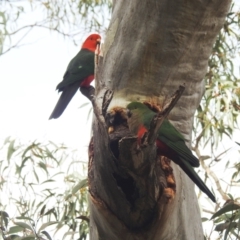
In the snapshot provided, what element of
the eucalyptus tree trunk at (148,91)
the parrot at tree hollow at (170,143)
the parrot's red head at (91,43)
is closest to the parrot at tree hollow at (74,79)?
the parrot's red head at (91,43)

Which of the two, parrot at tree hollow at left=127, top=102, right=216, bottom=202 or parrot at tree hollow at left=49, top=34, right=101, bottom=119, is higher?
parrot at tree hollow at left=49, top=34, right=101, bottom=119

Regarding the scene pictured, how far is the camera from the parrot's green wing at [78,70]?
2.61m

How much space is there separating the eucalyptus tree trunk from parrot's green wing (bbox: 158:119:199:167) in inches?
2.6

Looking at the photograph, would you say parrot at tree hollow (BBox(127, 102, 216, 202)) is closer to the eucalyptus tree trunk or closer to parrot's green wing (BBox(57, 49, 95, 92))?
the eucalyptus tree trunk

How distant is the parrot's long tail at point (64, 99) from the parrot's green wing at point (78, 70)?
0.02 meters

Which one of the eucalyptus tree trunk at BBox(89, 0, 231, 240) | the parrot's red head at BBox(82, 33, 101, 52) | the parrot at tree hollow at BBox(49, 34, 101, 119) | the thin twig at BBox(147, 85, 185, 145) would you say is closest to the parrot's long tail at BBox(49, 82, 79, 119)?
the parrot at tree hollow at BBox(49, 34, 101, 119)

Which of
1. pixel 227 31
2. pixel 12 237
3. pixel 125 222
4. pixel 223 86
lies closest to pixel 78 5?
pixel 227 31

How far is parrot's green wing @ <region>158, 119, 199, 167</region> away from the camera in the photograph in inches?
60.3

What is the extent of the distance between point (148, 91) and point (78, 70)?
41.6 inches

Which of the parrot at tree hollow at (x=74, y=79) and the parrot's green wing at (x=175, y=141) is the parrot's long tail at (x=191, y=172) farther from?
the parrot at tree hollow at (x=74, y=79)

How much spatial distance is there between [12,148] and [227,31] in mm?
1451

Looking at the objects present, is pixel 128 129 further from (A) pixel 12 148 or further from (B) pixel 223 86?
(B) pixel 223 86

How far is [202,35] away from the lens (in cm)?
161

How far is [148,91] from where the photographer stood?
63.5 inches
